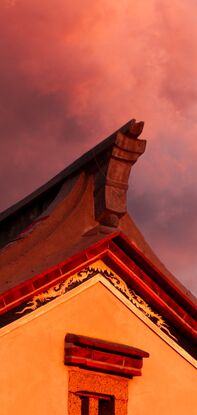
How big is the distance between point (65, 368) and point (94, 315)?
3.40 feet

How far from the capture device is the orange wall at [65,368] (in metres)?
12.2

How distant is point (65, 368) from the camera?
41.8 ft

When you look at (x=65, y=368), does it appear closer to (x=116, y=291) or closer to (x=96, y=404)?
(x=96, y=404)

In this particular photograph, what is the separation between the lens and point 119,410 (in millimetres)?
13195

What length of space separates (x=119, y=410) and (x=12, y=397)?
1.97 metres

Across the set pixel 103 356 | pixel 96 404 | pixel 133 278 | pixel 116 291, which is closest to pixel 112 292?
pixel 116 291

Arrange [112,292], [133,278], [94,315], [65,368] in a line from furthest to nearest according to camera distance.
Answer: [133,278] → [112,292] → [94,315] → [65,368]

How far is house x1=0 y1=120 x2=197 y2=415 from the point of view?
491 inches

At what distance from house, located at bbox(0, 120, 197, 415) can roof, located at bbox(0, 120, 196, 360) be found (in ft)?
0.06

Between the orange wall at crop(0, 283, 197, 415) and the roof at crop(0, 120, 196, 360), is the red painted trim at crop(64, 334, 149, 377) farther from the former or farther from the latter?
the roof at crop(0, 120, 196, 360)

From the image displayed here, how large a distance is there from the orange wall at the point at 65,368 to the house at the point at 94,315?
15 mm

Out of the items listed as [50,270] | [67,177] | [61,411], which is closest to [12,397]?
[61,411]

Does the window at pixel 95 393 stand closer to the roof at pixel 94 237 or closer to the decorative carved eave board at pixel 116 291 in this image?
the decorative carved eave board at pixel 116 291

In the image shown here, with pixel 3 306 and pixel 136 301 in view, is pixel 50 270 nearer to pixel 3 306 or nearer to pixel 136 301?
pixel 3 306
